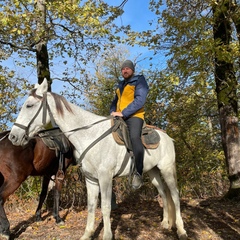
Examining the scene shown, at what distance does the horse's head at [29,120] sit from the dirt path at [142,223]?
2.06 m

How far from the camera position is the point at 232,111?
7.20 m

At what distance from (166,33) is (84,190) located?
4747 millimetres

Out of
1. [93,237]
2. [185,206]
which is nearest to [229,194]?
[185,206]

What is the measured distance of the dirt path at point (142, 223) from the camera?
16.6 ft

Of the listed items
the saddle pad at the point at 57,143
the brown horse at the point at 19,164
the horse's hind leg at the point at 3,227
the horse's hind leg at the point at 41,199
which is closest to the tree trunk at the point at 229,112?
the saddle pad at the point at 57,143

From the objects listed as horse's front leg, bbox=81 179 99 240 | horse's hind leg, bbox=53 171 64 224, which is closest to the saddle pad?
horse's hind leg, bbox=53 171 64 224

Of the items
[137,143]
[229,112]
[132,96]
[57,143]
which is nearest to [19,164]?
[57,143]

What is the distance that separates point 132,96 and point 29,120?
5.56 ft

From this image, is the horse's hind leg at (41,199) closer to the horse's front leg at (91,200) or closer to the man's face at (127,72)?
the horse's front leg at (91,200)

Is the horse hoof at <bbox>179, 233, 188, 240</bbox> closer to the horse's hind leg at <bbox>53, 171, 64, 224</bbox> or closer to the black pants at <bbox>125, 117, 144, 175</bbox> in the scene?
the black pants at <bbox>125, 117, 144, 175</bbox>

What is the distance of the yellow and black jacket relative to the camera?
4484 mm

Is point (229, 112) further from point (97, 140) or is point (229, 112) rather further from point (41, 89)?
point (41, 89)

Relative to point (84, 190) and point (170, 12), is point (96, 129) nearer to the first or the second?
point (84, 190)

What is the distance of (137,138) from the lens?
4.44m
